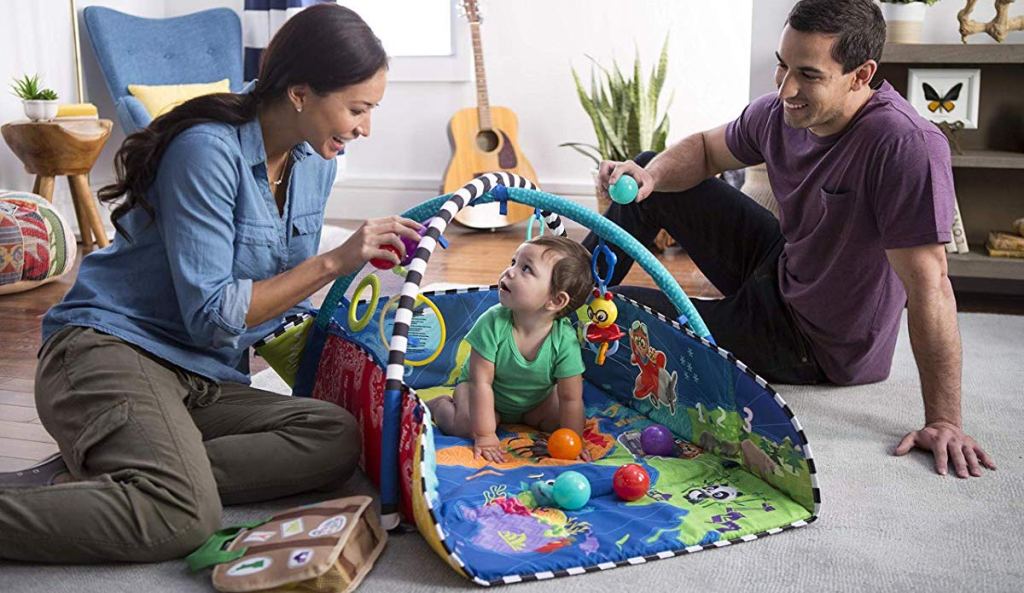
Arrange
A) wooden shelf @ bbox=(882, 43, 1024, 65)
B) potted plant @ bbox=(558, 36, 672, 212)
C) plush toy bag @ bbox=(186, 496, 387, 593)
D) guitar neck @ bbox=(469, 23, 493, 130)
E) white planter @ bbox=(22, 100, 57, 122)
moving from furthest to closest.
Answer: guitar neck @ bbox=(469, 23, 493, 130) < potted plant @ bbox=(558, 36, 672, 212) < white planter @ bbox=(22, 100, 57, 122) < wooden shelf @ bbox=(882, 43, 1024, 65) < plush toy bag @ bbox=(186, 496, 387, 593)

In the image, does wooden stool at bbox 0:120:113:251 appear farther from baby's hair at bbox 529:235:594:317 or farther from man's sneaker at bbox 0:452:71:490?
baby's hair at bbox 529:235:594:317

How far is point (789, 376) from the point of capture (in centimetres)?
231

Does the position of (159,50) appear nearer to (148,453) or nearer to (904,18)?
(904,18)

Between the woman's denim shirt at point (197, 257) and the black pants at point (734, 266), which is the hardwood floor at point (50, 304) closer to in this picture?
the woman's denim shirt at point (197, 257)

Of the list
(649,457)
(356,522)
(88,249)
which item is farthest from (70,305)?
(88,249)

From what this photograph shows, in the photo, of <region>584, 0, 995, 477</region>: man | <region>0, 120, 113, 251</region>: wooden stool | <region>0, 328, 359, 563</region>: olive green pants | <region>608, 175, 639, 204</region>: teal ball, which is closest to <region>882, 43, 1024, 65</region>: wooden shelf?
<region>584, 0, 995, 477</region>: man

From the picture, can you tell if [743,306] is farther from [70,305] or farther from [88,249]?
[88,249]

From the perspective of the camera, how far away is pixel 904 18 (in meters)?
3.10

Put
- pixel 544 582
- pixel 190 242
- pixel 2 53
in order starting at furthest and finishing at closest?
pixel 2 53, pixel 190 242, pixel 544 582

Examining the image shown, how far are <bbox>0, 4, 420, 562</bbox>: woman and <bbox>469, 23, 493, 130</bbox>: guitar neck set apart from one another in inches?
101

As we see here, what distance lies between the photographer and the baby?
1866 mm

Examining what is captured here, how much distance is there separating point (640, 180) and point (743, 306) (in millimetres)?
359

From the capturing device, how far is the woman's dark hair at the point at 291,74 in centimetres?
162

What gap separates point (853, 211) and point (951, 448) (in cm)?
47
